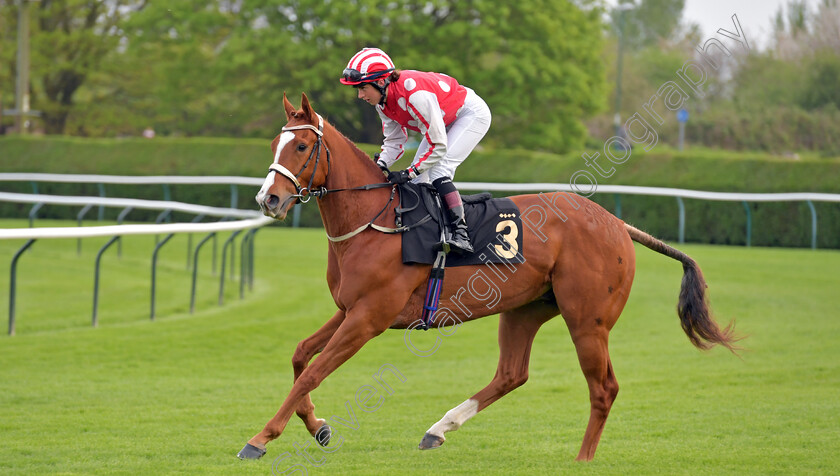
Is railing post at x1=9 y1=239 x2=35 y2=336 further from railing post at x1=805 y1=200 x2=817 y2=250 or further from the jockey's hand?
railing post at x1=805 y1=200 x2=817 y2=250

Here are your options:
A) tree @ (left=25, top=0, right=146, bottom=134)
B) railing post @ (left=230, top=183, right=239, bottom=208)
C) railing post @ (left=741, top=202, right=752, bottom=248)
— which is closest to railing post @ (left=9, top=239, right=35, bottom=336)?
railing post @ (left=230, top=183, right=239, bottom=208)

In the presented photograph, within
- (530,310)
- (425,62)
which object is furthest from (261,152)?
(530,310)

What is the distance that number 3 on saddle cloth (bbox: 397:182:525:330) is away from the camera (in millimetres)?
4242

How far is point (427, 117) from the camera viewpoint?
4199 millimetres

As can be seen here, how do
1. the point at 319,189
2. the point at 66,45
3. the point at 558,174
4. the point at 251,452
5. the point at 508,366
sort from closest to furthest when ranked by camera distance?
1. the point at 251,452
2. the point at 319,189
3. the point at 508,366
4. the point at 558,174
5. the point at 66,45

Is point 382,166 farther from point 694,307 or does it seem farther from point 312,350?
point 694,307

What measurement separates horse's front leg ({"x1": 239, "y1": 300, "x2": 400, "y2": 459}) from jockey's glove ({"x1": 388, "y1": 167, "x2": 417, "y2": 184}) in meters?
0.55

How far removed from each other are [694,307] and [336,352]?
195 cm

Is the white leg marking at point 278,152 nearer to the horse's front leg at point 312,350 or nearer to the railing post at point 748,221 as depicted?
the horse's front leg at point 312,350

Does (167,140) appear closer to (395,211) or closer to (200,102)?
(200,102)

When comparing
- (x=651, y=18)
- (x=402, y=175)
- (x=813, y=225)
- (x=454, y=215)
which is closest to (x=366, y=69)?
(x=402, y=175)

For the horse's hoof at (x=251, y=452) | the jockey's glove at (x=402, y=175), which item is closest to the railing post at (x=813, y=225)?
the jockey's glove at (x=402, y=175)

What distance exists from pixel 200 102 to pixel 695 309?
26.0m

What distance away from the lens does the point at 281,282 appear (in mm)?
10922
